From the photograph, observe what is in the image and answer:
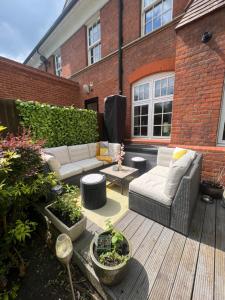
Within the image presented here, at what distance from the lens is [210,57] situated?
260 centimetres

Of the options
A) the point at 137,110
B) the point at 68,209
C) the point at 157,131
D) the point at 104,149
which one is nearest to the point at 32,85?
the point at 104,149

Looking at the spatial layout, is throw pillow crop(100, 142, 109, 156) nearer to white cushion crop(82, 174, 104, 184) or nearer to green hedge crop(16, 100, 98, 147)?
green hedge crop(16, 100, 98, 147)

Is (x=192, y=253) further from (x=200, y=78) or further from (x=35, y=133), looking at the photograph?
(x=35, y=133)

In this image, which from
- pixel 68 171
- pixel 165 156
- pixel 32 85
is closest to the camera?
pixel 68 171

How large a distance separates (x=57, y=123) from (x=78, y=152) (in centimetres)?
98

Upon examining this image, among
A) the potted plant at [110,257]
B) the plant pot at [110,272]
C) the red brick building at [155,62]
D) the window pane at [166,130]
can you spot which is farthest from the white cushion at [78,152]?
the plant pot at [110,272]

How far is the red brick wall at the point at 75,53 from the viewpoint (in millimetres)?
5919

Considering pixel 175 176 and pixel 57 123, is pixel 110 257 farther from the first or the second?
pixel 57 123

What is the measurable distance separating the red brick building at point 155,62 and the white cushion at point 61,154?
2.29 meters

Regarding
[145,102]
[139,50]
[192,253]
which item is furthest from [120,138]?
[192,253]

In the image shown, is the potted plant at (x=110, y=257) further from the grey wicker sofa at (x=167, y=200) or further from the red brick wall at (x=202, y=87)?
the red brick wall at (x=202, y=87)

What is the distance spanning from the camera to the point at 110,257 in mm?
1199

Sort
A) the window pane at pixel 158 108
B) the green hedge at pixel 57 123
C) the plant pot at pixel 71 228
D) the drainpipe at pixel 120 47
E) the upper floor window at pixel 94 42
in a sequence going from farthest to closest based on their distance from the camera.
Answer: the upper floor window at pixel 94 42, the drainpipe at pixel 120 47, the window pane at pixel 158 108, the green hedge at pixel 57 123, the plant pot at pixel 71 228

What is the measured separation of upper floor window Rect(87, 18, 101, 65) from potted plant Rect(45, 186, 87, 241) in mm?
5905
